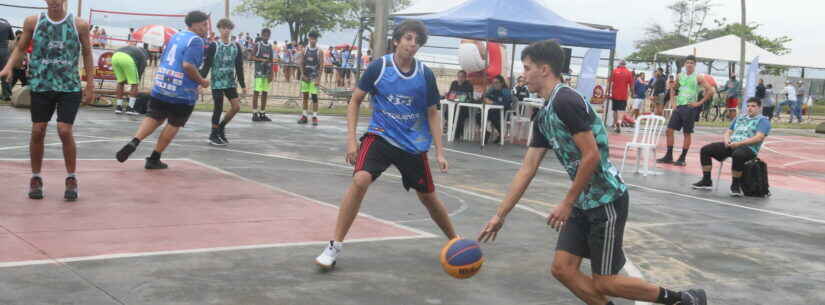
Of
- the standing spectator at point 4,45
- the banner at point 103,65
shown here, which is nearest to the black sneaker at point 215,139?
the standing spectator at point 4,45

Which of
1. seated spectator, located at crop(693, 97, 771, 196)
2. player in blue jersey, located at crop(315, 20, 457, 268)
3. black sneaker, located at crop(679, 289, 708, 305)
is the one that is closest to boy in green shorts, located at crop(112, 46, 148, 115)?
seated spectator, located at crop(693, 97, 771, 196)

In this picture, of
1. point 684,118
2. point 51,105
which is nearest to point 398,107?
point 51,105

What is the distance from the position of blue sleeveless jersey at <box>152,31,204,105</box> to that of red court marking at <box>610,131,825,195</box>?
6.95 meters

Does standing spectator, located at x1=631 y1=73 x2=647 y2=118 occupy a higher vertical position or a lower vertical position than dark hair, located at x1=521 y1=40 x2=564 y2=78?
lower

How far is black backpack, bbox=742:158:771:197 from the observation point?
11.5 m

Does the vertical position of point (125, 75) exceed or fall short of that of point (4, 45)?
it falls short

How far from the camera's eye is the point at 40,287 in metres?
4.99

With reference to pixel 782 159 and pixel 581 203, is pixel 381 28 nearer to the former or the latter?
pixel 782 159

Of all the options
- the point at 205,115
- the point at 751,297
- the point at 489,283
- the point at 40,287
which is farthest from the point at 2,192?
the point at 205,115

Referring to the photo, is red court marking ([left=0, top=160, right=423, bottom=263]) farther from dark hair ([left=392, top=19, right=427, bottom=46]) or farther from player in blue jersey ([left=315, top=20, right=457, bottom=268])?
dark hair ([left=392, top=19, right=427, bottom=46])

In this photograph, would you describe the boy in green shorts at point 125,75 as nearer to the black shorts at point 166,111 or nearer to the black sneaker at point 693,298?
the black shorts at point 166,111

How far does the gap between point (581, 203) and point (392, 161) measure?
189cm

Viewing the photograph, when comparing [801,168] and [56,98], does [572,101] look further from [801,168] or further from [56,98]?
[801,168]

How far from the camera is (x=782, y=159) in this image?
61.0 feet
